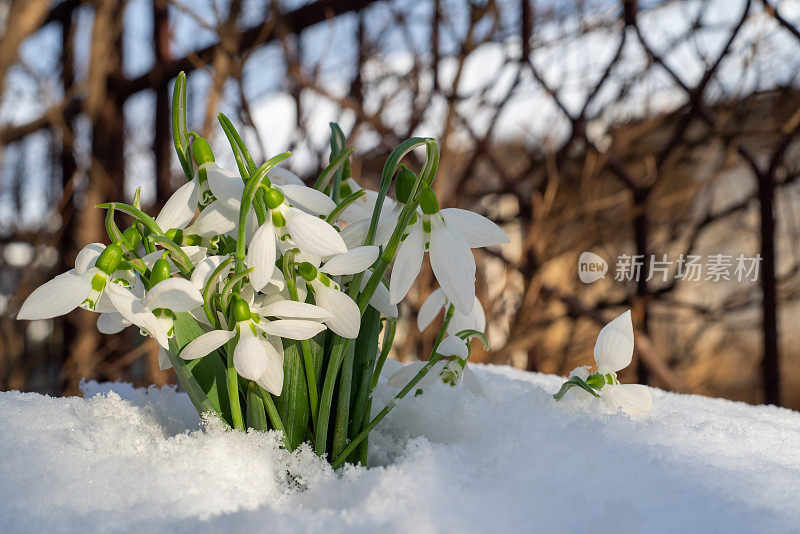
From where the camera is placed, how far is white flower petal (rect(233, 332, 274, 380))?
1.17ft

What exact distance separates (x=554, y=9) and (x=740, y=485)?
Answer: 139 centimetres

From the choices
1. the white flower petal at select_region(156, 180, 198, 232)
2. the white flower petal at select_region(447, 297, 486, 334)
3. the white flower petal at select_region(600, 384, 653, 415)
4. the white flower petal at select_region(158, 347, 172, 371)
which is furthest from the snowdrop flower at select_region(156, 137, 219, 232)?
the white flower petal at select_region(600, 384, 653, 415)

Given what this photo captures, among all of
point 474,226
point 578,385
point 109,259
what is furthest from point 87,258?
point 578,385

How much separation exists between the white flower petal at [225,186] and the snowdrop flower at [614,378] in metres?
0.27

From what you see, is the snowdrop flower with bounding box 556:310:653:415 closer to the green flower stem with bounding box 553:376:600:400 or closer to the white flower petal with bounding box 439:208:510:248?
the green flower stem with bounding box 553:376:600:400

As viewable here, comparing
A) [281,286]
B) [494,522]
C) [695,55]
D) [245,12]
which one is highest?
[245,12]

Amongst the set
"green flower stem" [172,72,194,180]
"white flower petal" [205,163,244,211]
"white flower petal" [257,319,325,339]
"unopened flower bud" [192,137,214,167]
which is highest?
"green flower stem" [172,72,194,180]

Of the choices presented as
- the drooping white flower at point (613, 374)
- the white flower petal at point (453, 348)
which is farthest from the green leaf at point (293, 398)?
the drooping white flower at point (613, 374)

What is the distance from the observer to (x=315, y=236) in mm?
361

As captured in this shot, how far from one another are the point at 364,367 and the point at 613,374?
0.62ft

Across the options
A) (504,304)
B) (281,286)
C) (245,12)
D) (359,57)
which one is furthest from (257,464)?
(245,12)

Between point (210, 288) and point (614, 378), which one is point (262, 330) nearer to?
point (210, 288)

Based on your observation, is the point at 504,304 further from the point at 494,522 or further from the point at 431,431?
Answer: the point at 494,522

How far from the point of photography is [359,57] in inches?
63.5
